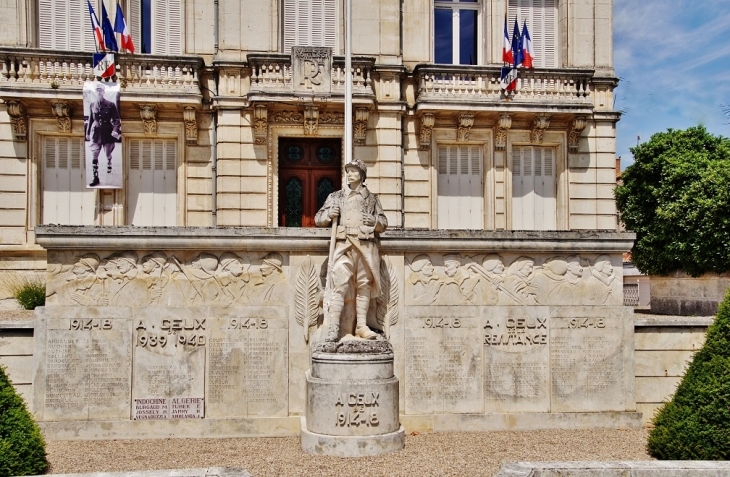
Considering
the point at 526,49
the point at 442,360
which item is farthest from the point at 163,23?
the point at 442,360

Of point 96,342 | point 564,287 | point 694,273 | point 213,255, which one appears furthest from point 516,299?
point 694,273

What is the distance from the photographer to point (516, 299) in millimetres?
10523

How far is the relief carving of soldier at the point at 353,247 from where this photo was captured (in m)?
9.34

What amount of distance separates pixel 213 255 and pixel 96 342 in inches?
82.4

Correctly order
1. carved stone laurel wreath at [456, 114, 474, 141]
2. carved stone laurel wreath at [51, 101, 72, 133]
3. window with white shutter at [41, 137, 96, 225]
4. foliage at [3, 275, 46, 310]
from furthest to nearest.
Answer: carved stone laurel wreath at [456, 114, 474, 141] → window with white shutter at [41, 137, 96, 225] → carved stone laurel wreath at [51, 101, 72, 133] → foliage at [3, 275, 46, 310]

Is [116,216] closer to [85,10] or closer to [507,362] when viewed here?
[85,10]

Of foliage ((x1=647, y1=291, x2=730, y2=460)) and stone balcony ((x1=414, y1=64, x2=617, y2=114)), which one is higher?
stone balcony ((x1=414, y1=64, x2=617, y2=114))

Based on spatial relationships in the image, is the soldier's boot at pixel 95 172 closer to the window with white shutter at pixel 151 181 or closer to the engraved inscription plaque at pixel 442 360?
the window with white shutter at pixel 151 181

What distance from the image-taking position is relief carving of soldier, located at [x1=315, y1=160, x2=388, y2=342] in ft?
30.6

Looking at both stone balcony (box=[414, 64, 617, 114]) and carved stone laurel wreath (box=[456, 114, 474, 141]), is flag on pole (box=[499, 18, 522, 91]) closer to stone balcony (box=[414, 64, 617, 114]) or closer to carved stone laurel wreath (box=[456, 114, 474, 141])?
stone balcony (box=[414, 64, 617, 114])

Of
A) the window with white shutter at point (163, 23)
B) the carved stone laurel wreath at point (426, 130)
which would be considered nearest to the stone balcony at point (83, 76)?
the window with white shutter at point (163, 23)

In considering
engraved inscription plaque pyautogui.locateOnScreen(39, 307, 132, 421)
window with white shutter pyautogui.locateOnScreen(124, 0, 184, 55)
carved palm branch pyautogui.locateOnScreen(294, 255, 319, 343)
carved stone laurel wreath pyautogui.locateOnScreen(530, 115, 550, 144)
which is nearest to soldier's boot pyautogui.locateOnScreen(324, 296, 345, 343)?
carved palm branch pyautogui.locateOnScreen(294, 255, 319, 343)

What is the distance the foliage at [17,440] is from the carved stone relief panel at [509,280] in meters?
5.33

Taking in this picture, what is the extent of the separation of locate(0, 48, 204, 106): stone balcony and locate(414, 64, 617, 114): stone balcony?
6677 mm
